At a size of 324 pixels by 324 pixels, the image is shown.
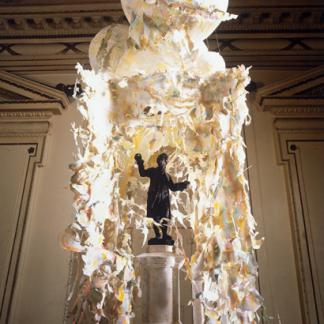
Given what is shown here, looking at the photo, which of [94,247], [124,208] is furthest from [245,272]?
[124,208]

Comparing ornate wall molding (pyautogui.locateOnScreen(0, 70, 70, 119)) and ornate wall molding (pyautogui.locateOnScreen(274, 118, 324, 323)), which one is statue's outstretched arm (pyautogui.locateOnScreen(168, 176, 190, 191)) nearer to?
ornate wall molding (pyautogui.locateOnScreen(274, 118, 324, 323))

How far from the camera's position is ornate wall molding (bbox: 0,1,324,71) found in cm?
342

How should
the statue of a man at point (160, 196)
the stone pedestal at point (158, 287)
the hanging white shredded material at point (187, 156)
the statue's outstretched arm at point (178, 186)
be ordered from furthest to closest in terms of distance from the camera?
the statue's outstretched arm at point (178, 186)
the statue of a man at point (160, 196)
the stone pedestal at point (158, 287)
the hanging white shredded material at point (187, 156)

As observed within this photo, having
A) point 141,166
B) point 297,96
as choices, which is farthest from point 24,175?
point 297,96

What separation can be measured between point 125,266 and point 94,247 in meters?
0.18

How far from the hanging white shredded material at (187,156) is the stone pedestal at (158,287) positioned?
8 centimetres

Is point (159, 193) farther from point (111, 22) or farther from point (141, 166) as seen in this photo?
point (111, 22)

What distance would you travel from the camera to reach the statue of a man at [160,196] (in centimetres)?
177

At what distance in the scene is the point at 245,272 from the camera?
4.36 feet

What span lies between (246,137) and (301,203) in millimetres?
729

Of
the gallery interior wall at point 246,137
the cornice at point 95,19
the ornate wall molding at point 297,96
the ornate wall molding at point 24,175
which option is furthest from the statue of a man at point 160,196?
the cornice at point 95,19

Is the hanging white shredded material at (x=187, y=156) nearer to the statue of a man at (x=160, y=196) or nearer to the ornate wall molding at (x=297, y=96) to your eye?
the statue of a man at (x=160, y=196)

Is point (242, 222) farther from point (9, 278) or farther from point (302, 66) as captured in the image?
point (302, 66)

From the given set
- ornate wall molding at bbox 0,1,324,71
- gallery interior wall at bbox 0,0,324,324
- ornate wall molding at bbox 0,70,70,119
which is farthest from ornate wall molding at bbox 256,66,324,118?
ornate wall molding at bbox 0,70,70,119
